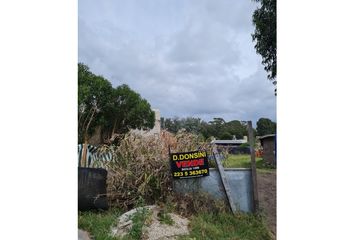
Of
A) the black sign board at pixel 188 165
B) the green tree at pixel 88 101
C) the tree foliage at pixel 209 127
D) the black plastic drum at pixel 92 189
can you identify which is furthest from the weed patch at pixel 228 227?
A: the green tree at pixel 88 101

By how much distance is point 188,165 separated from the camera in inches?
132

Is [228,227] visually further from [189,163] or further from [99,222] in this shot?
[99,222]

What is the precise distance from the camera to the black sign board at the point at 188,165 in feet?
11.0

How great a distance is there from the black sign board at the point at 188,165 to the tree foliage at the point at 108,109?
3.27 ft

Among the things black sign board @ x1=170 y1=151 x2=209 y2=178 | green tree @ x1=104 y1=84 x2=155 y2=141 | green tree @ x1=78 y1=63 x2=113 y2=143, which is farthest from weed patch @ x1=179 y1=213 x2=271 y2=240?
green tree @ x1=104 y1=84 x2=155 y2=141

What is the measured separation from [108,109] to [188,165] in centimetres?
278

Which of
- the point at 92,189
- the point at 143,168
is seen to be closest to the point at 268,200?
the point at 143,168
